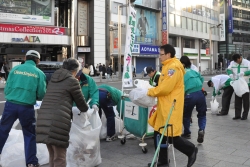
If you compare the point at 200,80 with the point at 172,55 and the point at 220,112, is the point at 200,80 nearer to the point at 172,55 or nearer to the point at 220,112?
the point at 172,55

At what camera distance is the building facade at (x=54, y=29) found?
87.4ft

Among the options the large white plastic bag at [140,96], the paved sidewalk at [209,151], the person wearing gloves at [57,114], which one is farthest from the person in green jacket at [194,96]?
the person wearing gloves at [57,114]

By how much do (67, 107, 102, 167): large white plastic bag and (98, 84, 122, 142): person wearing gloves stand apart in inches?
50.4

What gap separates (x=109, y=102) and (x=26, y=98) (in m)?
2.05

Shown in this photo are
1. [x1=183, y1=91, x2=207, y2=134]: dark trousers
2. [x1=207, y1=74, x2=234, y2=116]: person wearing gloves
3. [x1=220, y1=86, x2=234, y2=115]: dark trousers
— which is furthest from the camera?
[x1=220, y1=86, x2=234, y2=115]: dark trousers

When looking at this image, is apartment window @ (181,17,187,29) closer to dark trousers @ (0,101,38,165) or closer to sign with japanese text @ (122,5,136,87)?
sign with japanese text @ (122,5,136,87)

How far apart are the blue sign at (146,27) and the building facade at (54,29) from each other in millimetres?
7314

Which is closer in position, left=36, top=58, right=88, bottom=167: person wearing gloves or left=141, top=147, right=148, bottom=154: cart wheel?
left=36, top=58, right=88, bottom=167: person wearing gloves

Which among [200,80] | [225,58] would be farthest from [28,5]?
[225,58]

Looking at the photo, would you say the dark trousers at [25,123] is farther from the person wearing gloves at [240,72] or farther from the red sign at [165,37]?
the red sign at [165,37]

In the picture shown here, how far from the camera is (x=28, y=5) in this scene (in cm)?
2755

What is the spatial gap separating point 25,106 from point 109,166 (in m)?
1.54

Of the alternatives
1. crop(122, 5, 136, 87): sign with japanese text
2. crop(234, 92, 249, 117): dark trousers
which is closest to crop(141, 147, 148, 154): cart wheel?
crop(122, 5, 136, 87): sign with japanese text

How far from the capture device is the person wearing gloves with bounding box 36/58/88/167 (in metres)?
3.18
